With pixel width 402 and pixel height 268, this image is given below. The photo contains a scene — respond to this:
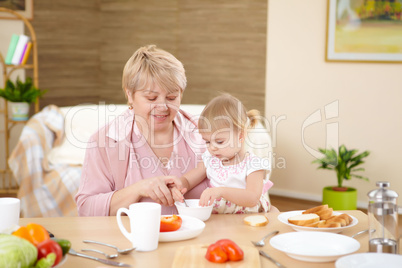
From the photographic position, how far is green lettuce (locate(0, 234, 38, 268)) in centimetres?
108

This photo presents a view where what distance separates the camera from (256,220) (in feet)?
5.65

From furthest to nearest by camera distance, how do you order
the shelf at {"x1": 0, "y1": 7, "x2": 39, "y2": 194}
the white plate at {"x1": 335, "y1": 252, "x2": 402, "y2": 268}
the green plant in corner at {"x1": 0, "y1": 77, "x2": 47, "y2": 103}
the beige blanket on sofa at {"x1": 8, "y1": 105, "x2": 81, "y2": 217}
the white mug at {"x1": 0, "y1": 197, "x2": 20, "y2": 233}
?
the shelf at {"x1": 0, "y1": 7, "x2": 39, "y2": 194} < the green plant in corner at {"x1": 0, "y1": 77, "x2": 47, "y2": 103} < the beige blanket on sofa at {"x1": 8, "y1": 105, "x2": 81, "y2": 217} < the white mug at {"x1": 0, "y1": 197, "x2": 20, "y2": 233} < the white plate at {"x1": 335, "y1": 252, "x2": 402, "y2": 268}

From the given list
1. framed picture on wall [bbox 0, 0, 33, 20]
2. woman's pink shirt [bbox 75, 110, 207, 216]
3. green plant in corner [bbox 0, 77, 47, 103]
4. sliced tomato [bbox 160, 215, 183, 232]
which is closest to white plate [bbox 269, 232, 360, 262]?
sliced tomato [bbox 160, 215, 183, 232]

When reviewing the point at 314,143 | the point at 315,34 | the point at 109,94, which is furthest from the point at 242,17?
the point at 109,94

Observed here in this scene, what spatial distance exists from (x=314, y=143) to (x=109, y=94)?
2349 mm

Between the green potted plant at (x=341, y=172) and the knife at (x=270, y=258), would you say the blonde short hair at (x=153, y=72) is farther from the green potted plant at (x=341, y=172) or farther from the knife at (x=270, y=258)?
the green potted plant at (x=341, y=172)

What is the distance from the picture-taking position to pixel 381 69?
466 centimetres

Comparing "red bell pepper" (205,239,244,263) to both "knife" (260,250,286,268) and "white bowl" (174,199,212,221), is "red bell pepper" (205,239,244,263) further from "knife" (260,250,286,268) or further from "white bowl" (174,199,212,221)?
"white bowl" (174,199,212,221)

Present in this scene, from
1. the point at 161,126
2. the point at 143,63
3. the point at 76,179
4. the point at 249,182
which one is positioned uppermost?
the point at 143,63

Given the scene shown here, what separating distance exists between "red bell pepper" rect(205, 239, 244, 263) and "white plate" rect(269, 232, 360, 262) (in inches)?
4.6

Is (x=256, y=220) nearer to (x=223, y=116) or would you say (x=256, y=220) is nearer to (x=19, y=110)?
(x=223, y=116)

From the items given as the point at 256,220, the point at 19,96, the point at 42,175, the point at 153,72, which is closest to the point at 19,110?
the point at 19,96

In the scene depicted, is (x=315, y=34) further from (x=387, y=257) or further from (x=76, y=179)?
(x=387, y=257)

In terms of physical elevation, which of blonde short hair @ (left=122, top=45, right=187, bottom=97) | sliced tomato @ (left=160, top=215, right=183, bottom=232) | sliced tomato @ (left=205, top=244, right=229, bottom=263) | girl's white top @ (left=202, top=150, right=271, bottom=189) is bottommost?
sliced tomato @ (left=205, top=244, right=229, bottom=263)
